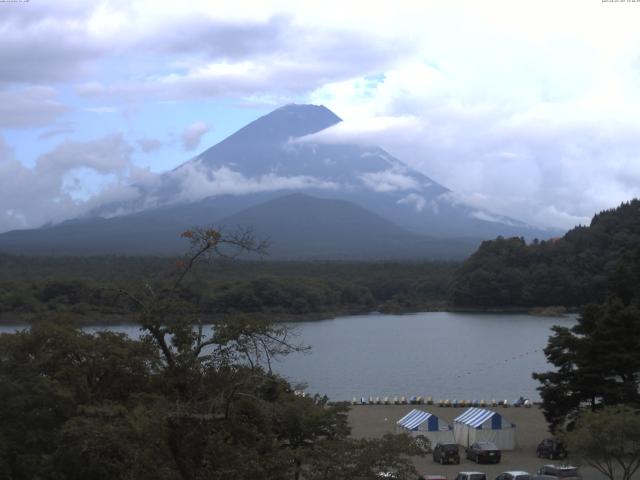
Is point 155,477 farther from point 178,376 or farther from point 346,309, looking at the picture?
point 346,309

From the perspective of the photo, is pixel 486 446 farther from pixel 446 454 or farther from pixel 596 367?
pixel 596 367

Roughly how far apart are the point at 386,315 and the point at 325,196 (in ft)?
308

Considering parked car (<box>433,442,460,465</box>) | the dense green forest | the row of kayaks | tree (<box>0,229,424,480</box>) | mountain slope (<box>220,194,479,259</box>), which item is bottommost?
the row of kayaks

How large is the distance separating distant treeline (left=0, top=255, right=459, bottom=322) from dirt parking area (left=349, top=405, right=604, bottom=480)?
50.6 feet

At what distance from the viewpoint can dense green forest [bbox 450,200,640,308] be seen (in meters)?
50.2

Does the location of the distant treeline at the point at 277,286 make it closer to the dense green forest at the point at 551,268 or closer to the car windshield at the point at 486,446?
the dense green forest at the point at 551,268

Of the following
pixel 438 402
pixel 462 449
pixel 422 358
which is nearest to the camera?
pixel 462 449

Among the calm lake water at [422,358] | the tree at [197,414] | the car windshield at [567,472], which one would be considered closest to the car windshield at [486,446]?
the car windshield at [567,472]

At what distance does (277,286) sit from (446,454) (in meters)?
33.5

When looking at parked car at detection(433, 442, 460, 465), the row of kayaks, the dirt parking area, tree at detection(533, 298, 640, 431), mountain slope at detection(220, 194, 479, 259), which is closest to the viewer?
the dirt parking area

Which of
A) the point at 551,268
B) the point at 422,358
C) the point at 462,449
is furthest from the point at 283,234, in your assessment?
the point at 462,449

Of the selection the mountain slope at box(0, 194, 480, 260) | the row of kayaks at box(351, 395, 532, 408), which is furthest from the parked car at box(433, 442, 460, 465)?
the mountain slope at box(0, 194, 480, 260)

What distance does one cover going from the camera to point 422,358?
30828 mm

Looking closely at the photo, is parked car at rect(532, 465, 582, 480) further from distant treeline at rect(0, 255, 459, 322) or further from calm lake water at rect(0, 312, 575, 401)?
distant treeline at rect(0, 255, 459, 322)
